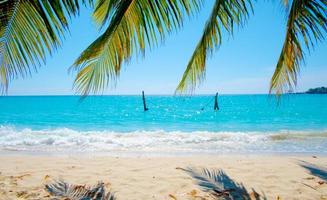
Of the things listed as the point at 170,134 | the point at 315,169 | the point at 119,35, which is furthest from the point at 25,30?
the point at 170,134

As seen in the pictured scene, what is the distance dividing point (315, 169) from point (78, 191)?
5146 mm

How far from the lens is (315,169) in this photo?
6039 mm

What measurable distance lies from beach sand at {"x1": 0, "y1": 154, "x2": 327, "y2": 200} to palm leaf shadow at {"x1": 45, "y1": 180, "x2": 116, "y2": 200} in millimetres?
130

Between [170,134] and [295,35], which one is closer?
[295,35]

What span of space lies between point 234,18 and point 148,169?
3.92 metres

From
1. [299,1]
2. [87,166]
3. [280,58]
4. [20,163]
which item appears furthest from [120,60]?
[20,163]

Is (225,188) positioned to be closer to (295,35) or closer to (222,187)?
(222,187)

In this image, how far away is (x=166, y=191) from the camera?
4.39 meters

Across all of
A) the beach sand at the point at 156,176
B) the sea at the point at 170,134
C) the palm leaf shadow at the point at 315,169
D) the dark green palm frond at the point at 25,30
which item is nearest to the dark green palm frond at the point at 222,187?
the beach sand at the point at 156,176

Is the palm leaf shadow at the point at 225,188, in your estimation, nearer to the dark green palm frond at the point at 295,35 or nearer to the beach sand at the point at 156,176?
the beach sand at the point at 156,176

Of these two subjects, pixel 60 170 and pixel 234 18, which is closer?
pixel 234 18

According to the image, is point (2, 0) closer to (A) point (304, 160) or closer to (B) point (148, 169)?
(B) point (148, 169)

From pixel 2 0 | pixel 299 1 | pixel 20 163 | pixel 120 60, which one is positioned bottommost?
pixel 20 163

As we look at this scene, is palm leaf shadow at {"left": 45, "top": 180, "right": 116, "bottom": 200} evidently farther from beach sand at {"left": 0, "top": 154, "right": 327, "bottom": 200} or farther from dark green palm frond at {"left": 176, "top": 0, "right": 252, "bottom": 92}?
dark green palm frond at {"left": 176, "top": 0, "right": 252, "bottom": 92}
